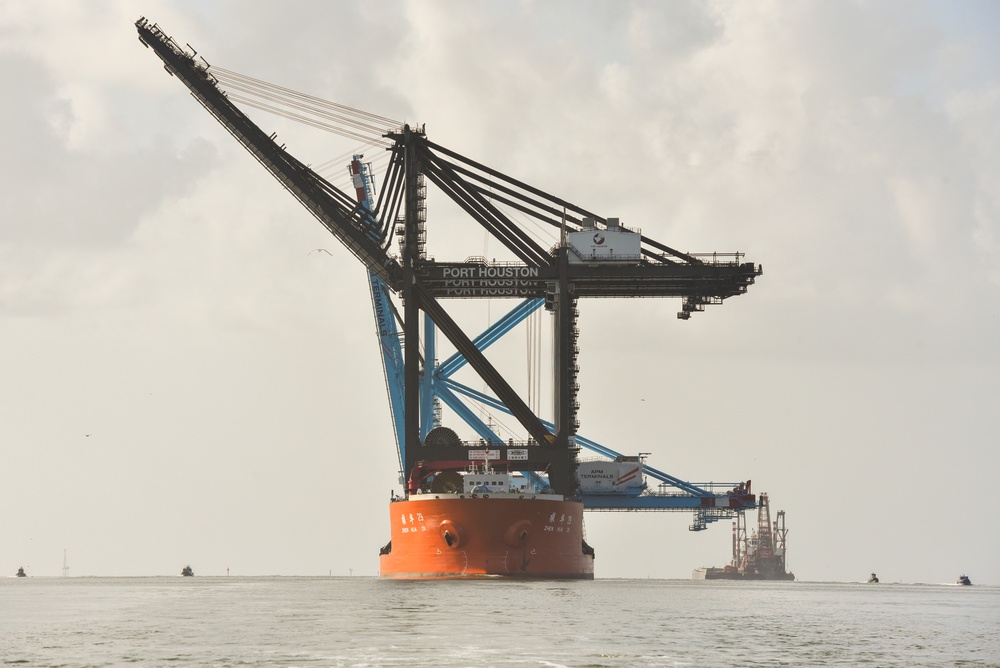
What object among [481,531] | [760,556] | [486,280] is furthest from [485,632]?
[760,556]

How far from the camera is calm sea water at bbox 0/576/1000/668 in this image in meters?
31.2

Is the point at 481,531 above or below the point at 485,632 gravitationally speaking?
above

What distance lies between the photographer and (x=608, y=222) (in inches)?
3024

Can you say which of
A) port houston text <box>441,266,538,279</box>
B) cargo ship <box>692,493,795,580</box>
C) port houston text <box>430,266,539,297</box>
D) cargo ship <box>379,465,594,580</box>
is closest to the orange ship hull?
cargo ship <box>379,465,594,580</box>

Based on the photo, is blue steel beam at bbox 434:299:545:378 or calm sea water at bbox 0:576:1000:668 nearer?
calm sea water at bbox 0:576:1000:668

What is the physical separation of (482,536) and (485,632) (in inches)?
1357

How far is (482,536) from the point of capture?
71.1 m

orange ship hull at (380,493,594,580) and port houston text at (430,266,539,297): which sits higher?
port houston text at (430,266,539,297)

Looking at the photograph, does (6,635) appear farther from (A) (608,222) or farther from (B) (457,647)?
(A) (608,222)

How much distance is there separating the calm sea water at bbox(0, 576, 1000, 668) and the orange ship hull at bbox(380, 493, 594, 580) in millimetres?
12272

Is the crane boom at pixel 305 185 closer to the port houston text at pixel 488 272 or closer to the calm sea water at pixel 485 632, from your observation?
the port houston text at pixel 488 272

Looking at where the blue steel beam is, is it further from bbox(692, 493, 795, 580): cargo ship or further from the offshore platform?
bbox(692, 493, 795, 580): cargo ship

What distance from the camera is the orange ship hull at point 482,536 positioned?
71.1m

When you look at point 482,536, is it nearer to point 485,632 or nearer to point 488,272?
point 488,272
